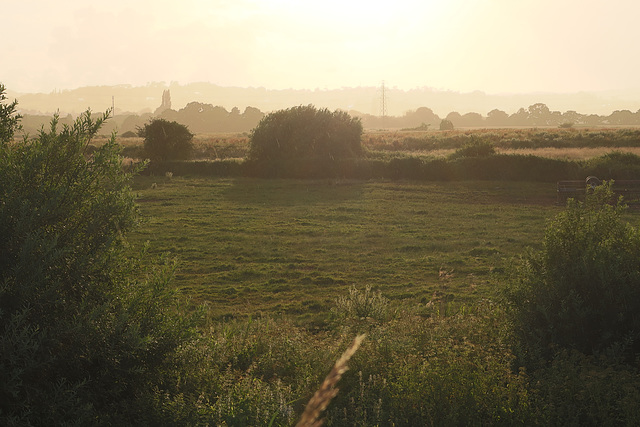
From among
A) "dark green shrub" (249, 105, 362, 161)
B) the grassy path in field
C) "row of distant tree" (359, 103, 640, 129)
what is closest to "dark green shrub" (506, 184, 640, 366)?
the grassy path in field

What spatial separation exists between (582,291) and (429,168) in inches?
1290

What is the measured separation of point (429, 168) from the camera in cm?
4069

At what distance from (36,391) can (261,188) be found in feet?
108

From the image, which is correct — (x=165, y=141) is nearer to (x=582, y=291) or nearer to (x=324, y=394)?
(x=582, y=291)

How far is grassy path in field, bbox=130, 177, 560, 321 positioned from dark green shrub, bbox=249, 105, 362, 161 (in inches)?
289

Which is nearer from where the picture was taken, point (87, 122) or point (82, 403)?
point (82, 403)

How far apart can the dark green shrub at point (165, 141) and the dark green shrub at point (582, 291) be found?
43.6 m

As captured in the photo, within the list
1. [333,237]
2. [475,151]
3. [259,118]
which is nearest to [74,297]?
[333,237]

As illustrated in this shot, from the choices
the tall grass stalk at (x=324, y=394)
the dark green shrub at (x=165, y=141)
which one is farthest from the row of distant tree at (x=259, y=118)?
the tall grass stalk at (x=324, y=394)

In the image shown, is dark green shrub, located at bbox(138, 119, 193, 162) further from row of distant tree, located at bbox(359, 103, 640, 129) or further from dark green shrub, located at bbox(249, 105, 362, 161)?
row of distant tree, located at bbox(359, 103, 640, 129)

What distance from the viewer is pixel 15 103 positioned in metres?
6.64

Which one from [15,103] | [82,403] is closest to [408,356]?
[82,403]

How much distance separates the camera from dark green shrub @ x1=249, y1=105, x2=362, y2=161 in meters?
45.8

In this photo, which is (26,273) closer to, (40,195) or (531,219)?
(40,195)
